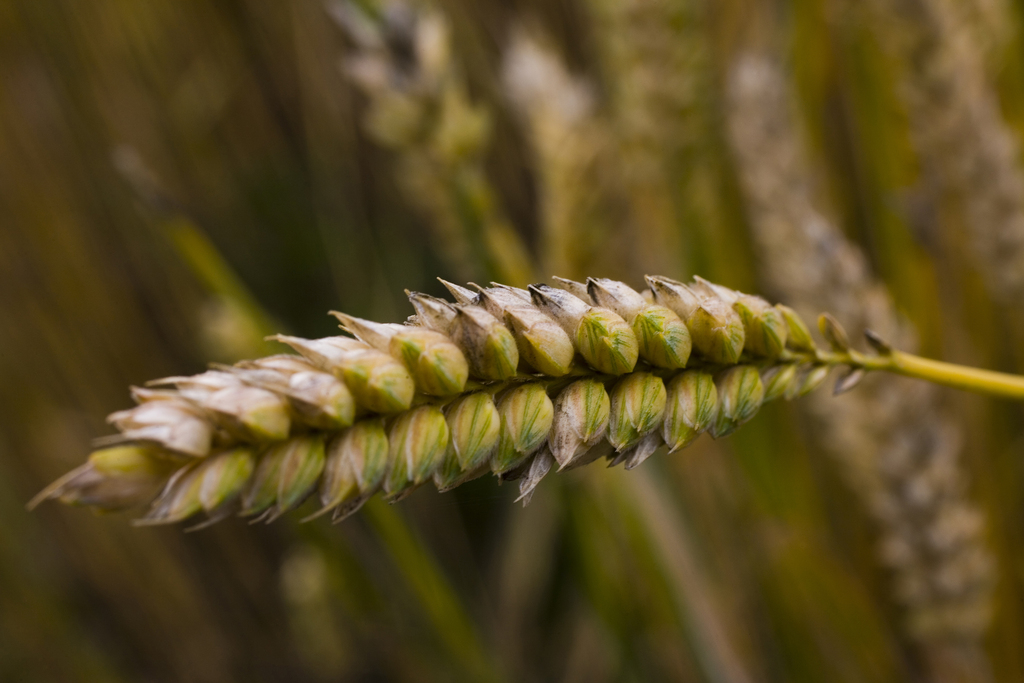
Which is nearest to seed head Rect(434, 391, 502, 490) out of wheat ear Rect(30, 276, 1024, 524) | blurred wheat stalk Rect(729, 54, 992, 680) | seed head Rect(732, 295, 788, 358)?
wheat ear Rect(30, 276, 1024, 524)

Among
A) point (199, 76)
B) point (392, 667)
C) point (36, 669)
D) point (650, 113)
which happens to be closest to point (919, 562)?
point (650, 113)

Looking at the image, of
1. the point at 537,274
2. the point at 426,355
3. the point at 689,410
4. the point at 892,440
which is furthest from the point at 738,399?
A: the point at 537,274

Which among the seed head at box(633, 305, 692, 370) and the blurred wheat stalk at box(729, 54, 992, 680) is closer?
the seed head at box(633, 305, 692, 370)

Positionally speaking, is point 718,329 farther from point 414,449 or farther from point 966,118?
point 966,118

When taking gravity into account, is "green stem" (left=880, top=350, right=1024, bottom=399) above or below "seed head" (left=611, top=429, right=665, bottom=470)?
below

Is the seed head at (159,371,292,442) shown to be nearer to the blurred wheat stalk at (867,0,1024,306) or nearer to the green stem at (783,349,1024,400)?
the green stem at (783,349,1024,400)

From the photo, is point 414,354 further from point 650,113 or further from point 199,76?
point 199,76

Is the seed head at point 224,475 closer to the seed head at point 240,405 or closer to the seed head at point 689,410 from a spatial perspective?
the seed head at point 240,405
